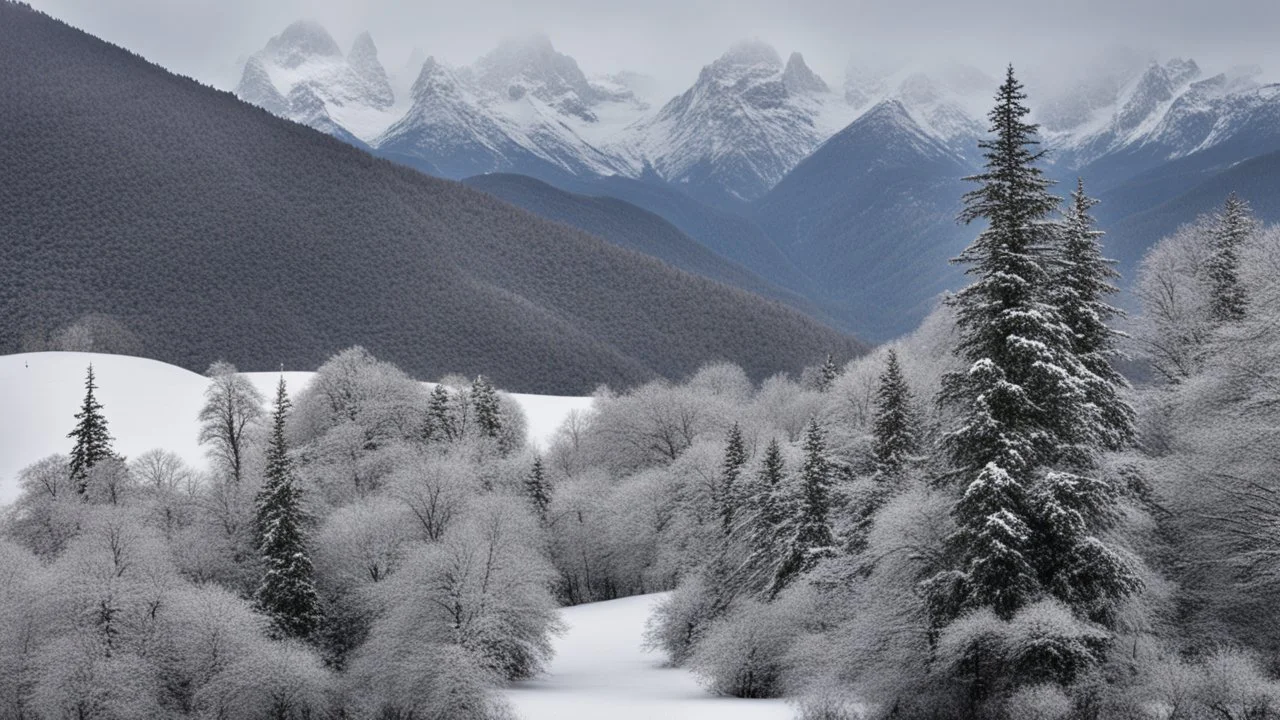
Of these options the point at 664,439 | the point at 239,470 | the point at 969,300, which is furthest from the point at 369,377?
the point at 969,300

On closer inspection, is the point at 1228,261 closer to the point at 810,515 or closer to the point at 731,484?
the point at 810,515

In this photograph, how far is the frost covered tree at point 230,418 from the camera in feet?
262

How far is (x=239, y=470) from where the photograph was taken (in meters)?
73.7

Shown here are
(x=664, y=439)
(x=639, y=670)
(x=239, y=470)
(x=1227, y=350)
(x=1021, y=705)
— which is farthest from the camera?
(x=664, y=439)

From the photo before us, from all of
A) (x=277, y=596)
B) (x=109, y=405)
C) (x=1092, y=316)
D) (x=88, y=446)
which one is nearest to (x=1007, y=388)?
(x=1092, y=316)

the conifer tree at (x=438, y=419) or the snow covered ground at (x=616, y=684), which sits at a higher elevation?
the conifer tree at (x=438, y=419)

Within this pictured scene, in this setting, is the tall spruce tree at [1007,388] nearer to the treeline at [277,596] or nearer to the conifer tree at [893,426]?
the conifer tree at [893,426]

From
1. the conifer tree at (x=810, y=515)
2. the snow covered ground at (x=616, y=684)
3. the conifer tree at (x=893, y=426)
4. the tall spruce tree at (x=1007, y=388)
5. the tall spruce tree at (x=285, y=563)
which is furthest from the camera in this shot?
the tall spruce tree at (x=285, y=563)

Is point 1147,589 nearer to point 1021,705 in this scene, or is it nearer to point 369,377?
point 1021,705

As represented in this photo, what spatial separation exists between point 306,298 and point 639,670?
160m

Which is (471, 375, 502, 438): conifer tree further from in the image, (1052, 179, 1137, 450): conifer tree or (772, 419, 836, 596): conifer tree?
(1052, 179, 1137, 450): conifer tree

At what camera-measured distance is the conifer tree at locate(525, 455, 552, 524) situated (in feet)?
248

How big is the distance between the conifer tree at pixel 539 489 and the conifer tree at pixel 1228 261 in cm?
4159

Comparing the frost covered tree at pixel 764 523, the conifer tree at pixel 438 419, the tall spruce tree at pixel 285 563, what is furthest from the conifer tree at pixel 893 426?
the conifer tree at pixel 438 419
